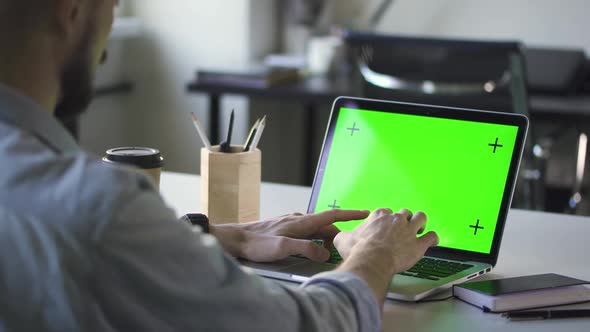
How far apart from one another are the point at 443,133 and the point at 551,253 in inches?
9.5

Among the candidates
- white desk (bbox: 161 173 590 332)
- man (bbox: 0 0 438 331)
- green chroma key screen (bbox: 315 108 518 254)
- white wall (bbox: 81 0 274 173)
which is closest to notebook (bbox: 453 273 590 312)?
white desk (bbox: 161 173 590 332)

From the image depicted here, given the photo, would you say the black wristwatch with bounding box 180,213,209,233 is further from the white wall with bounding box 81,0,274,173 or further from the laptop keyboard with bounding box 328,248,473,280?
the white wall with bounding box 81,0,274,173

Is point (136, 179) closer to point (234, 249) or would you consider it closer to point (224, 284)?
point (224, 284)

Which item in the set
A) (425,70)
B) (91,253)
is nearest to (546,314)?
(91,253)

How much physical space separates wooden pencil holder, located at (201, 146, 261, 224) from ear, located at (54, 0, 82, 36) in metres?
0.58

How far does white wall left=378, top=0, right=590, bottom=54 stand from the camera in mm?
3541

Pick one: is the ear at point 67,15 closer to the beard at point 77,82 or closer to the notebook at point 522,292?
the beard at point 77,82

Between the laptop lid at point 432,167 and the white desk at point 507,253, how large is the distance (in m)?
0.08

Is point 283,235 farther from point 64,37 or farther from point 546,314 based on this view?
point 64,37

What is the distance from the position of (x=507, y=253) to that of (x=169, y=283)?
0.73 m

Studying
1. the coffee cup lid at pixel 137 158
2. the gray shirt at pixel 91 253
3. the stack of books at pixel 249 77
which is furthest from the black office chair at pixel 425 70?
the gray shirt at pixel 91 253

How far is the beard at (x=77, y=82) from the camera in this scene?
798 mm

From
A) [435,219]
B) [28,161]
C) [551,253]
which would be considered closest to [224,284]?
[28,161]

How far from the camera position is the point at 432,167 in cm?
128
